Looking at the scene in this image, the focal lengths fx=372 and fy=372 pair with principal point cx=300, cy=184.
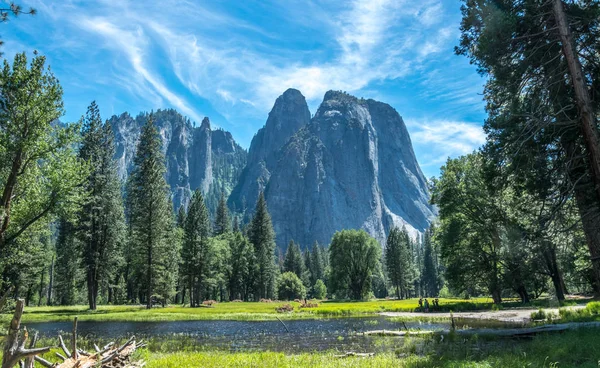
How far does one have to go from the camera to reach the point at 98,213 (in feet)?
161

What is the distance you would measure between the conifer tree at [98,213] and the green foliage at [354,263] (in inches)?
2066

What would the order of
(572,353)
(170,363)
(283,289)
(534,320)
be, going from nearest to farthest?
(572,353) < (170,363) < (534,320) < (283,289)

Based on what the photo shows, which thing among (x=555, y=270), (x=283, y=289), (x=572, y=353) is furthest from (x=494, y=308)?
(x=283, y=289)

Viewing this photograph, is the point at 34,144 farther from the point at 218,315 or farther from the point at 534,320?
the point at 534,320

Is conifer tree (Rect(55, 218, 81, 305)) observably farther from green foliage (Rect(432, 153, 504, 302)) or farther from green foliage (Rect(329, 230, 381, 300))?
green foliage (Rect(329, 230, 381, 300))

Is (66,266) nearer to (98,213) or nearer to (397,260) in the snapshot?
(98,213)

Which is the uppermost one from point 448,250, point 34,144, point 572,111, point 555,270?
point 34,144

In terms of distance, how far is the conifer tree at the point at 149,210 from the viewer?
165 ft

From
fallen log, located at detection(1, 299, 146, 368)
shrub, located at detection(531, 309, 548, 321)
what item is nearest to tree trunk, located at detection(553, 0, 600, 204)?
shrub, located at detection(531, 309, 548, 321)

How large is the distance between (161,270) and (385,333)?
38.8 meters

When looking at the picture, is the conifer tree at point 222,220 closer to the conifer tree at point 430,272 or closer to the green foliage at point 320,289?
the green foliage at point 320,289

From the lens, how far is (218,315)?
141ft

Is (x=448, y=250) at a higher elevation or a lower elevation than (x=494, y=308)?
higher

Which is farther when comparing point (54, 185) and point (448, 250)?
point (448, 250)
